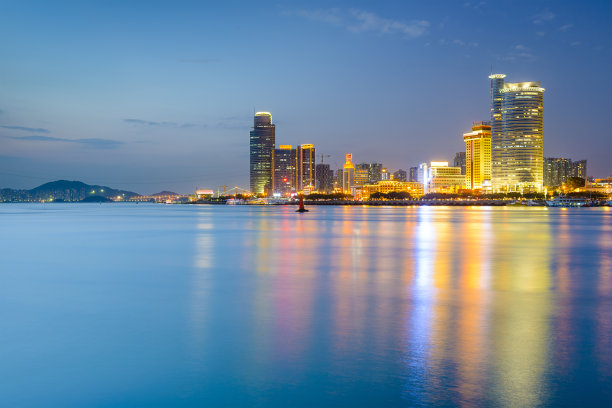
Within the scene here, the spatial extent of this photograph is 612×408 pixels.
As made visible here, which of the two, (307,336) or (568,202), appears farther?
(568,202)

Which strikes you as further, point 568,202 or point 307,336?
point 568,202

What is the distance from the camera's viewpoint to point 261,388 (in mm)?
6633

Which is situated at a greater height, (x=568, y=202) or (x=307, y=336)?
(x=307, y=336)

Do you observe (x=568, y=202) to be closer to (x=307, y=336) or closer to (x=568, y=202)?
(x=568, y=202)

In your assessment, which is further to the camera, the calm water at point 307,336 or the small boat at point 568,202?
the small boat at point 568,202

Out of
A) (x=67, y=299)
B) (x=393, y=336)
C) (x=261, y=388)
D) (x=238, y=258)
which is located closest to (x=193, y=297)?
(x=67, y=299)

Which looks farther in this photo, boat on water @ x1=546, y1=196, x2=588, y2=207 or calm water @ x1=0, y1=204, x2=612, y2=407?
boat on water @ x1=546, y1=196, x2=588, y2=207

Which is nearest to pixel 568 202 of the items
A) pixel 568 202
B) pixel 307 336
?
pixel 568 202

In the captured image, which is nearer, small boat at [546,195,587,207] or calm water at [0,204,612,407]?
calm water at [0,204,612,407]

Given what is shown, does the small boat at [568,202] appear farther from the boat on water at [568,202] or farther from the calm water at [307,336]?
the calm water at [307,336]

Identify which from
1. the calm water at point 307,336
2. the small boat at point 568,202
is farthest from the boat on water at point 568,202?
the calm water at point 307,336

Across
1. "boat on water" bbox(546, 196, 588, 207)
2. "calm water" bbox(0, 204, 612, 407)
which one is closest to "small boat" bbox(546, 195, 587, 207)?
"boat on water" bbox(546, 196, 588, 207)

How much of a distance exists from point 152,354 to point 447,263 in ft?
47.7

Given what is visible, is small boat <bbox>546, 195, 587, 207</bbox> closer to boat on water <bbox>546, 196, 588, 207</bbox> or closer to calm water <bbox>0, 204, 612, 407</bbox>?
boat on water <bbox>546, 196, 588, 207</bbox>
